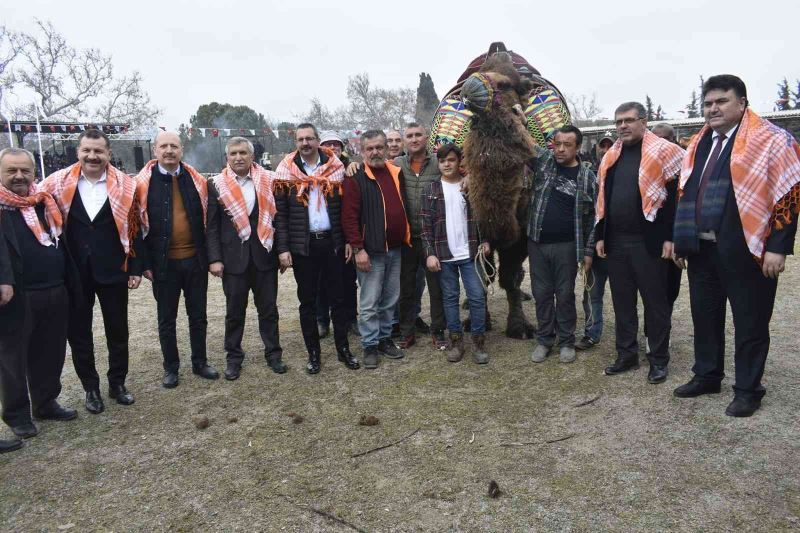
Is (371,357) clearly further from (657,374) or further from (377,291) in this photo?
(657,374)

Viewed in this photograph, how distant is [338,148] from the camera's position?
4.84 m

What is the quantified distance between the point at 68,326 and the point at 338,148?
246cm

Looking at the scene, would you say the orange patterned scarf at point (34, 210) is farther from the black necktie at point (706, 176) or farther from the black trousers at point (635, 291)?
the black necktie at point (706, 176)

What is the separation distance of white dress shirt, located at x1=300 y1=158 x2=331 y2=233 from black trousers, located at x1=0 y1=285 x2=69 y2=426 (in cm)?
172

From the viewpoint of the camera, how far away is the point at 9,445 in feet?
10.8

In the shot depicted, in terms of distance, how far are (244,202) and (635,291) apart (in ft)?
9.60

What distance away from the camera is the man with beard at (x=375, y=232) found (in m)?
4.32

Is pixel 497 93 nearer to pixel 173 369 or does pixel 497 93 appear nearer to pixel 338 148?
pixel 338 148

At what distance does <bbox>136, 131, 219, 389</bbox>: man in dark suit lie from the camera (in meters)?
4.02

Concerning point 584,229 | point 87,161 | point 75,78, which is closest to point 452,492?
point 584,229

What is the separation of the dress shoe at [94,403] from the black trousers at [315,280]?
1476mm

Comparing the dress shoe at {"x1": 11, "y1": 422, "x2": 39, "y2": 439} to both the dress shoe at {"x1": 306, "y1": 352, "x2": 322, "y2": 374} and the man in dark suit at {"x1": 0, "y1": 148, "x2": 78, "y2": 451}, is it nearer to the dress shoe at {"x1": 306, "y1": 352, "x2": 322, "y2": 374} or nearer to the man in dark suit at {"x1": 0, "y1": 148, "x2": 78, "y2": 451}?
the man in dark suit at {"x1": 0, "y1": 148, "x2": 78, "y2": 451}

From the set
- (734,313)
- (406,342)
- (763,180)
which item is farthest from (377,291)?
(763,180)

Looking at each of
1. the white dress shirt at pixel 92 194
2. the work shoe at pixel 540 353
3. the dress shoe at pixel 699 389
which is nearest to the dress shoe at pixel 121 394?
the white dress shirt at pixel 92 194
